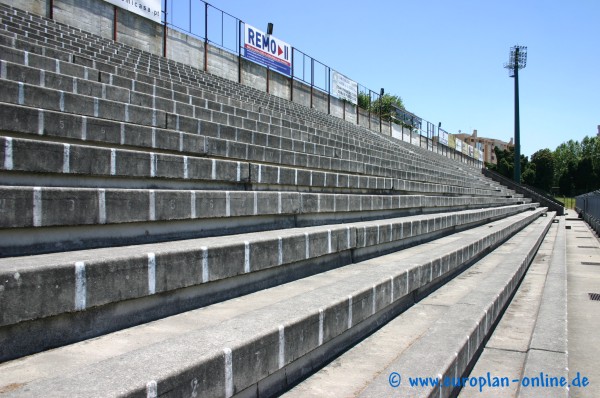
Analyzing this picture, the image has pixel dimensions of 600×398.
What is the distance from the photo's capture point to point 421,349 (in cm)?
255

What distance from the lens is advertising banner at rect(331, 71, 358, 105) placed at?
75.9 ft

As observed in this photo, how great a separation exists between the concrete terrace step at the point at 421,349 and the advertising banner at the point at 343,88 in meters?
19.8

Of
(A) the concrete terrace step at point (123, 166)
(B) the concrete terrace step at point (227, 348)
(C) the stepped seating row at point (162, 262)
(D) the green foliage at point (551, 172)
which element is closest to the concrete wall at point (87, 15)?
(C) the stepped seating row at point (162, 262)

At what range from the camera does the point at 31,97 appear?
3566 mm

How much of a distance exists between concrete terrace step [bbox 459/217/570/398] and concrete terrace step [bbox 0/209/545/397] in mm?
796

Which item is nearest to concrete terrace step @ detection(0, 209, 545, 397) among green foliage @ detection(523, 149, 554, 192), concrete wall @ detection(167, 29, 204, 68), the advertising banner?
concrete wall @ detection(167, 29, 204, 68)

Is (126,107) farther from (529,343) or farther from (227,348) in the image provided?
(529,343)

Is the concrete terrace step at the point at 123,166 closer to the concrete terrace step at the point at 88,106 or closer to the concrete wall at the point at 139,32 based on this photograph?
the concrete terrace step at the point at 88,106

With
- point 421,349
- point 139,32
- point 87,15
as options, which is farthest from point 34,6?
point 421,349

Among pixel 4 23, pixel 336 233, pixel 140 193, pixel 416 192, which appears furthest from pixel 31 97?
pixel 416 192

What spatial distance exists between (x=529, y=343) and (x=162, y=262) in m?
2.78

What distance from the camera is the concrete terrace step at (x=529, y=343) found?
8.84ft

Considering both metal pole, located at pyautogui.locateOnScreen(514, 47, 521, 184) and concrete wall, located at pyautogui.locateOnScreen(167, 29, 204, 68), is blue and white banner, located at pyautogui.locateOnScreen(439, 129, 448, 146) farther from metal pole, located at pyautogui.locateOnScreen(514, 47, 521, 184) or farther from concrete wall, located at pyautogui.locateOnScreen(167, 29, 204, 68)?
concrete wall, located at pyautogui.locateOnScreen(167, 29, 204, 68)

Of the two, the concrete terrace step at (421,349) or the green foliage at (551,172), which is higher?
the green foliage at (551,172)
